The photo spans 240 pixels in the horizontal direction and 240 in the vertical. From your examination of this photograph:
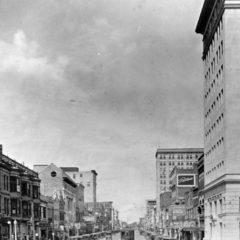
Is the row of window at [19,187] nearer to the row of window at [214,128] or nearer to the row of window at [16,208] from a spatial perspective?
the row of window at [16,208]

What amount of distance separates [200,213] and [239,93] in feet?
154

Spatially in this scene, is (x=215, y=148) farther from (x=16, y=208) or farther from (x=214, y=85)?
(x=16, y=208)

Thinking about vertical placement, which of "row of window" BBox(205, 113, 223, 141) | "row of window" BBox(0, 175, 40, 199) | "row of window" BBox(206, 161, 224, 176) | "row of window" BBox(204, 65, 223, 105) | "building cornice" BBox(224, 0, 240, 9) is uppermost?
"building cornice" BBox(224, 0, 240, 9)

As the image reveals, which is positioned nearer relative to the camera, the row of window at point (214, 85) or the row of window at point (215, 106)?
the row of window at point (215, 106)

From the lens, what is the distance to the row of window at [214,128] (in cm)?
8238

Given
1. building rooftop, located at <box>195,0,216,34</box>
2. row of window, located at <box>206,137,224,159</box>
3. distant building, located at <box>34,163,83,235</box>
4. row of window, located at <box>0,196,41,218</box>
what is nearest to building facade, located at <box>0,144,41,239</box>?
row of window, located at <box>0,196,41,218</box>

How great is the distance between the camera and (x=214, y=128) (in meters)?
88.4

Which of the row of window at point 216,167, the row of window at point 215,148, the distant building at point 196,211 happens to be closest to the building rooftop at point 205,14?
the row of window at point 215,148

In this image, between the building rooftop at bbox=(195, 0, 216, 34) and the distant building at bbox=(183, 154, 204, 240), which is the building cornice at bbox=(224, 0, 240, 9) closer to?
the building rooftop at bbox=(195, 0, 216, 34)

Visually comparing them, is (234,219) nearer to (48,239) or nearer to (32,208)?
(32,208)

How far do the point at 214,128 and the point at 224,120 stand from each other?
35.5 ft

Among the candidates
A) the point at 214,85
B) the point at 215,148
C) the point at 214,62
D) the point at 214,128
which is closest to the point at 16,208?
the point at 215,148

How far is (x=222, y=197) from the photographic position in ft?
256

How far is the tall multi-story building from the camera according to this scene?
7481 cm
